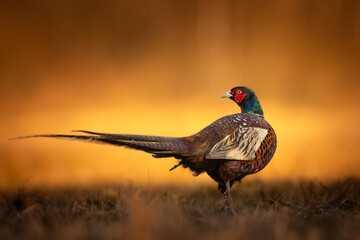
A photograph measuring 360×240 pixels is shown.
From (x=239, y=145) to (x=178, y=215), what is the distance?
1.91m

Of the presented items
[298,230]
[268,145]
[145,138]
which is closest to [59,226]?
[145,138]

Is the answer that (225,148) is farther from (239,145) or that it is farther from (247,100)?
(247,100)

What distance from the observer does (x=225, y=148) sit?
4477 millimetres

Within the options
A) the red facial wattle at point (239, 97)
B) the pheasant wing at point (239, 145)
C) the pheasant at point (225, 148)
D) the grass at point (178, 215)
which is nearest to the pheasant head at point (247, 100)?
the red facial wattle at point (239, 97)

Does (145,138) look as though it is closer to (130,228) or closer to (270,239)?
(130,228)

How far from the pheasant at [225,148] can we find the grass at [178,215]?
1.44 feet

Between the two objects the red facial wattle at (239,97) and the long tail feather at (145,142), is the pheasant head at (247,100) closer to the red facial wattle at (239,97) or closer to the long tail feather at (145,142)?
the red facial wattle at (239,97)

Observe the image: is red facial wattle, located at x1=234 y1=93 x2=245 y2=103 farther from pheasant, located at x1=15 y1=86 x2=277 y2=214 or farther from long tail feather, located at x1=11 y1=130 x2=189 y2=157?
long tail feather, located at x1=11 y1=130 x2=189 y2=157

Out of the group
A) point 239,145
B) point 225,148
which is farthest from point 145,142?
point 239,145

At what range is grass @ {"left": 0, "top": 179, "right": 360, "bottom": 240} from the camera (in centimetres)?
250

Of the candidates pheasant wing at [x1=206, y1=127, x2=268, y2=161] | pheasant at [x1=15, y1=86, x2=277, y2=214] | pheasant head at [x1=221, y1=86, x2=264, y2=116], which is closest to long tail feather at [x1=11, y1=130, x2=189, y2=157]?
pheasant at [x1=15, y1=86, x2=277, y2=214]

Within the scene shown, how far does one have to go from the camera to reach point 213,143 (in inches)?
178

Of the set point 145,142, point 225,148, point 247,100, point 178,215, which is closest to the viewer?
point 178,215

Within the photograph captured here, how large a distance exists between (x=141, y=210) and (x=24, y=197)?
200 cm
